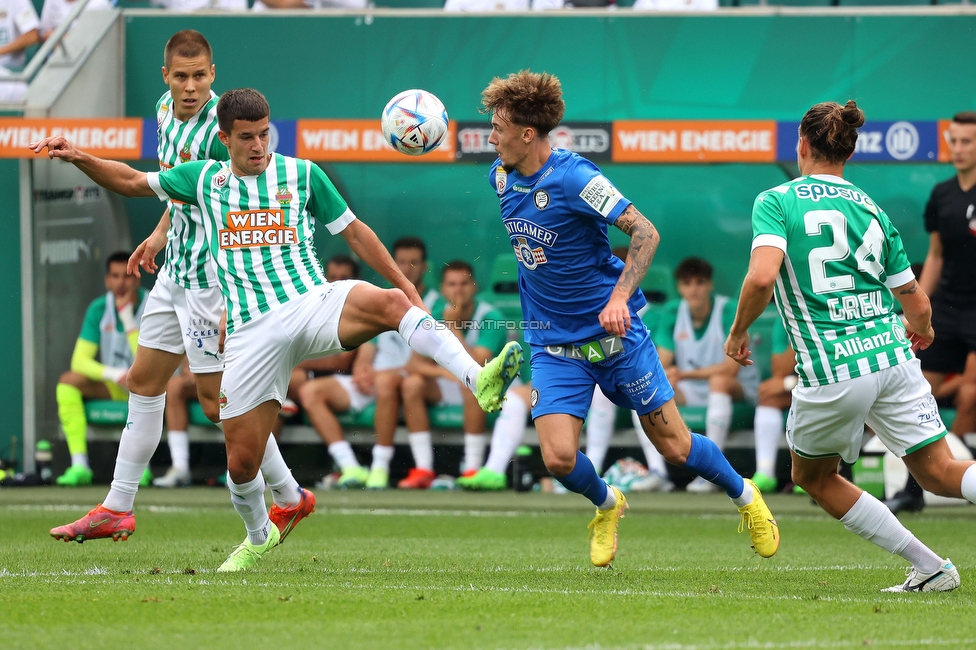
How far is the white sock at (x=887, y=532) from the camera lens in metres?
5.32

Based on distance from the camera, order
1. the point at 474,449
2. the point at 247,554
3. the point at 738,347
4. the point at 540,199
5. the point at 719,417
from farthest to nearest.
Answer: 1. the point at 474,449
2. the point at 719,417
3. the point at 247,554
4. the point at 540,199
5. the point at 738,347

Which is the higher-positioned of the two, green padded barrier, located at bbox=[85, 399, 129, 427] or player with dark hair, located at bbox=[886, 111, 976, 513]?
player with dark hair, located at bbox=[886, 111, 976, 513]

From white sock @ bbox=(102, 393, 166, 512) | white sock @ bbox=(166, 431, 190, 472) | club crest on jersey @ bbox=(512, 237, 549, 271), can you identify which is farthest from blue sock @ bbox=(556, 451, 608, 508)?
white sock @ bbox=(166, 431, 190, 472)

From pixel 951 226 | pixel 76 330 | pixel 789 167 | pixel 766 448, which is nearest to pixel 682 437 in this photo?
pixel 951 226

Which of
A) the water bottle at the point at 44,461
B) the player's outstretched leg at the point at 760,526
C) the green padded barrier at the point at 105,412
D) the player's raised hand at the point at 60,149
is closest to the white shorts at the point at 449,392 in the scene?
the green padded barrier at the point at 105,412

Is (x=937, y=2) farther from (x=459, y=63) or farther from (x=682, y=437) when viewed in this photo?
(x=682, y=437)

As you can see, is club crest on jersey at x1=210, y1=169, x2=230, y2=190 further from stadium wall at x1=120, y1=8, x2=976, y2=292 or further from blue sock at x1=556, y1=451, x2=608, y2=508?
stadium wall at x1=120, y1=8, x2=976, y2=292

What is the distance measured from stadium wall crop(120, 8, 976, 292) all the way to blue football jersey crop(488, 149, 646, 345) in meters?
5.59

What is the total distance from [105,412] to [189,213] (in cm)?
516

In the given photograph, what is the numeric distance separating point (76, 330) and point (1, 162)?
63.1 inches

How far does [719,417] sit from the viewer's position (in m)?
10.6

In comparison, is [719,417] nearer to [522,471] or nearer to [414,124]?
[522,471]

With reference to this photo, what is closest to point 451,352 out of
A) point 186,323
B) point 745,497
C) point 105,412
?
point 745,497

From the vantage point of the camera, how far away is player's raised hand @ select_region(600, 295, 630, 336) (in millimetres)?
5613
